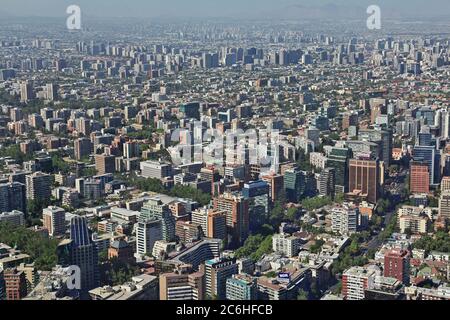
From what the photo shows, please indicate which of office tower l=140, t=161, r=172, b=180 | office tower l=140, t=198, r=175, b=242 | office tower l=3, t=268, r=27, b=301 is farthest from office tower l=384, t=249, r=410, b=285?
office tower l=140, t=161, r=172, b=180

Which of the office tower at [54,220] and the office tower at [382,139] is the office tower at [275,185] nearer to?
the office tower at [382,139]

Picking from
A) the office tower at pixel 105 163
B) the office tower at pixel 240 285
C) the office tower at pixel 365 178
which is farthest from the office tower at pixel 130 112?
the office tower at pixel 240 285

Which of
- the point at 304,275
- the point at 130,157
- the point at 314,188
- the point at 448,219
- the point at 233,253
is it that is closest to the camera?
the point at 304,275

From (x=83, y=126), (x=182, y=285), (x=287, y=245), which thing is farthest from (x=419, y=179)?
(x=83, y=126)

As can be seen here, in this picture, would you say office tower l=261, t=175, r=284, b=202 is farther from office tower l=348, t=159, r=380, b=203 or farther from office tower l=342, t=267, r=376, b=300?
office tower l=342, t=267, r=376, b=300
